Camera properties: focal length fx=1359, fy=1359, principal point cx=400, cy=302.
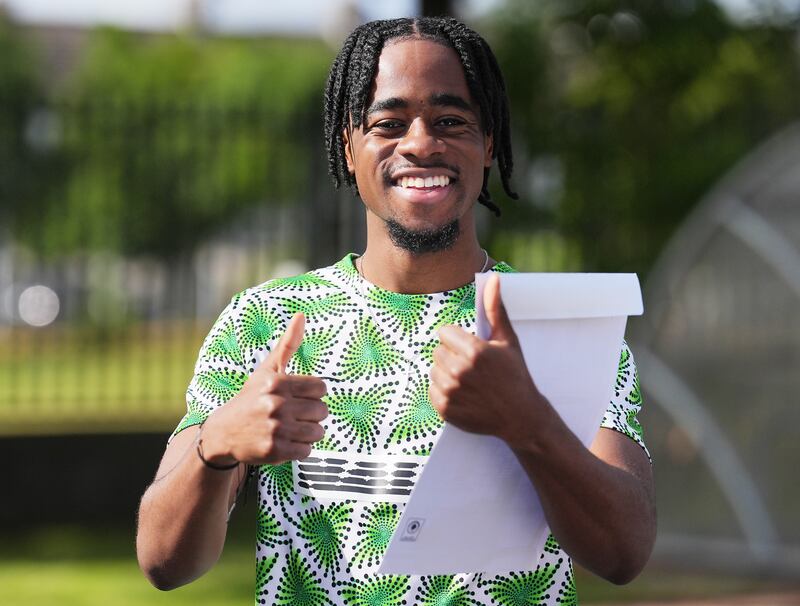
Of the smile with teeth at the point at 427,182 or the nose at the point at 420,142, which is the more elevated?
the nose at the point at 420,142

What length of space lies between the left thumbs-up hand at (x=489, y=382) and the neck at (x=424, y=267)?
17.4 inches

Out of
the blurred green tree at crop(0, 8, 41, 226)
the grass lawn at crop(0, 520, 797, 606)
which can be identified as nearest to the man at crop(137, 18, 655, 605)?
the grass lawn at crop(0, 520, 797, 606)

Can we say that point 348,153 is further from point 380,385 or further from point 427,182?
point 380,385

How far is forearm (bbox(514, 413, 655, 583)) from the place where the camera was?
1.79 meters

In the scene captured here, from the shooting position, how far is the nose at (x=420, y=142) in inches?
83.3

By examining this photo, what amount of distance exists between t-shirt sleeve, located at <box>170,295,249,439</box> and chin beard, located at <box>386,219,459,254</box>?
0.96ft

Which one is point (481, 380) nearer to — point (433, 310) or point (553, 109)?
point (433, 310)

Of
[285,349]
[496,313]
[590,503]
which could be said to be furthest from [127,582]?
[496,313]

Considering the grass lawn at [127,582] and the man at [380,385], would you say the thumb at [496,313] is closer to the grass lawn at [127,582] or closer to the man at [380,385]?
the man at [380,385]

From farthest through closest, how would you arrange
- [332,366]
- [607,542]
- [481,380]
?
[332,366], [607,542], [481,380]

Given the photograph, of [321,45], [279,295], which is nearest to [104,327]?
[279,295]

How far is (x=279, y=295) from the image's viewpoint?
222cm

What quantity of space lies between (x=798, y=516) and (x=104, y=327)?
216 inches

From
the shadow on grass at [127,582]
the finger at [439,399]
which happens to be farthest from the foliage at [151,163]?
the finger at [439,399]
